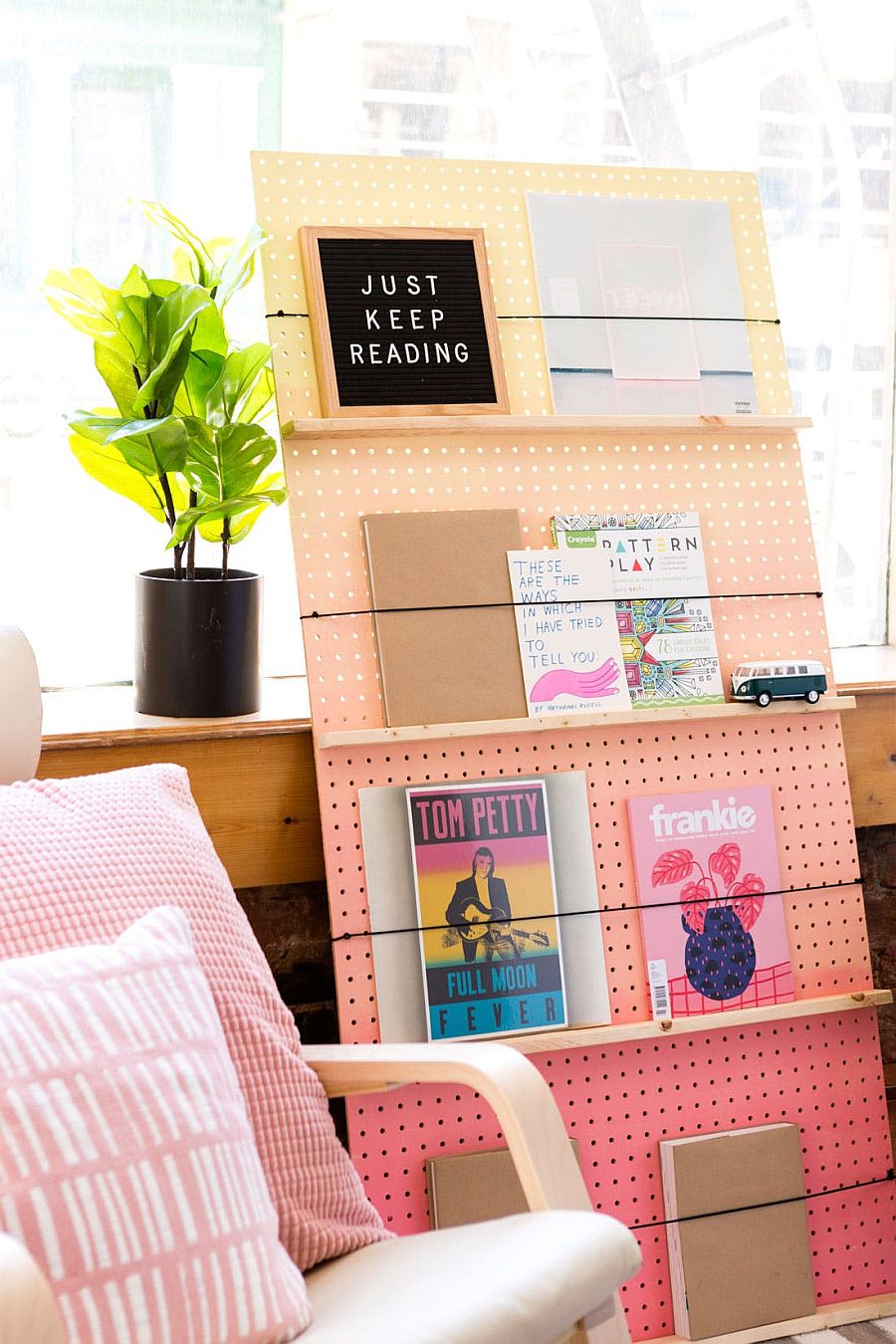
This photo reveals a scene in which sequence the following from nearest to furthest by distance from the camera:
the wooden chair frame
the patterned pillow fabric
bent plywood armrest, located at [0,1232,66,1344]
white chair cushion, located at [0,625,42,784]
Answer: bent plywood armrest, located at [0,1232,66,1344]
the patterned pillow fabric
the wooden chair frame
white chair cushion, located at [0,625,42,784]

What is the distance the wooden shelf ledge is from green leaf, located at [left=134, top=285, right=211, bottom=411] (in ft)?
0.56

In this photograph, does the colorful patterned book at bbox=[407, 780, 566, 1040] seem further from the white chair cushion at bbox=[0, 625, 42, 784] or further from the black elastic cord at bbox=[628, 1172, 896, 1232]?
the white chair cushion at bbox=[0, 625, 42, 784]

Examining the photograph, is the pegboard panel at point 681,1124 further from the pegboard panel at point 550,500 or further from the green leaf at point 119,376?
the green leaf at point 119,376

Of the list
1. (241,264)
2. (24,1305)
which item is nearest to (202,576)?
(241,264)

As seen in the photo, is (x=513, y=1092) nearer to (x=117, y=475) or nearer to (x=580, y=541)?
(x=580, y=541)

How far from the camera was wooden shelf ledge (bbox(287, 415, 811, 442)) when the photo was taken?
177cm

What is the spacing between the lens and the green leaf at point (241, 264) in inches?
68.9

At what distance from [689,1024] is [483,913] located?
0.33 metres

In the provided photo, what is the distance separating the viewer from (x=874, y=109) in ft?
8.02

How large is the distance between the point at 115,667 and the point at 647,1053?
3.54ft

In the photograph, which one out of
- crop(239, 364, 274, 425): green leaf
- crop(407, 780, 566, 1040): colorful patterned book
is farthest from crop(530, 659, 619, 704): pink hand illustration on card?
crop(239, 364, 274, 425): green leaf

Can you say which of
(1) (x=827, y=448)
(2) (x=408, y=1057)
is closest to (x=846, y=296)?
(1) (x=827, y=448)

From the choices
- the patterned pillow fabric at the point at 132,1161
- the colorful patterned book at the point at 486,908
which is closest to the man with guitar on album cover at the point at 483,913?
the colorful patterned book at the point at 486,908

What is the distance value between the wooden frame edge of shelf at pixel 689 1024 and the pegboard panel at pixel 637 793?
34 millimetres
